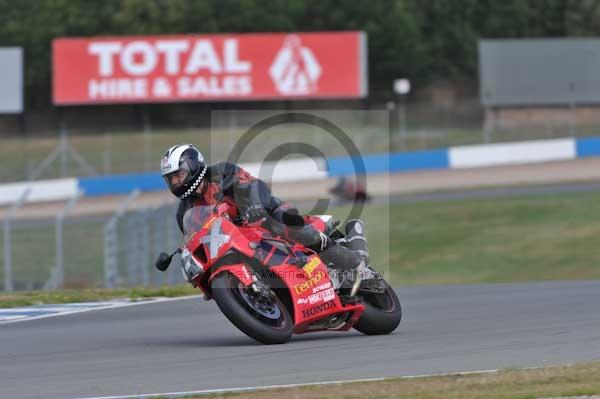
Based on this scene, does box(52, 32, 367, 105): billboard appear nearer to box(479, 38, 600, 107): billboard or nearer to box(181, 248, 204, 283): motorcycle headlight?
box(479, 38, 600, 107): billboard

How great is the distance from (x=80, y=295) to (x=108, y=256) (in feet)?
13.0

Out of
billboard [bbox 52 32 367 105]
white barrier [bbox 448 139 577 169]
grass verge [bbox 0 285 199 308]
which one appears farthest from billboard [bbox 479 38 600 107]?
grass verge [bbox 0 285 199 308]

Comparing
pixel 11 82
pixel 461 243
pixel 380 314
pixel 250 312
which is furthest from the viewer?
pixel 11 82

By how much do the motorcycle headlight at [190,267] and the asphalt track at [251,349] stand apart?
0.58 meters

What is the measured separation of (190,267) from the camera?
28.9 ft

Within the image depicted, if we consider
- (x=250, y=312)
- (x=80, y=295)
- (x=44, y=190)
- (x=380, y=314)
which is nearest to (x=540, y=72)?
(x=44, y=190)

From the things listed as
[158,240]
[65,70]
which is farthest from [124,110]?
[158,240]

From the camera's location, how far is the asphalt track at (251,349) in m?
7.55

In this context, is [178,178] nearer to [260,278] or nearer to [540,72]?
[260,278]

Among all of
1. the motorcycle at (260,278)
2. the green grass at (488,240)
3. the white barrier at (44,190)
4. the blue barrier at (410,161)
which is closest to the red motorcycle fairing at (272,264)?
the motorcycle at (260,278)

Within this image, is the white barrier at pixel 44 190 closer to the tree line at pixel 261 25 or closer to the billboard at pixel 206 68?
the billboard at pixel 206 68

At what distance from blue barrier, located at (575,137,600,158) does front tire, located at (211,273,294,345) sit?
107 feet

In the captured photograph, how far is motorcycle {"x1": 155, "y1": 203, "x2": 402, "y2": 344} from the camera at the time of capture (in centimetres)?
859

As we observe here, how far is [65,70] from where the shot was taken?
44188 millimetres
